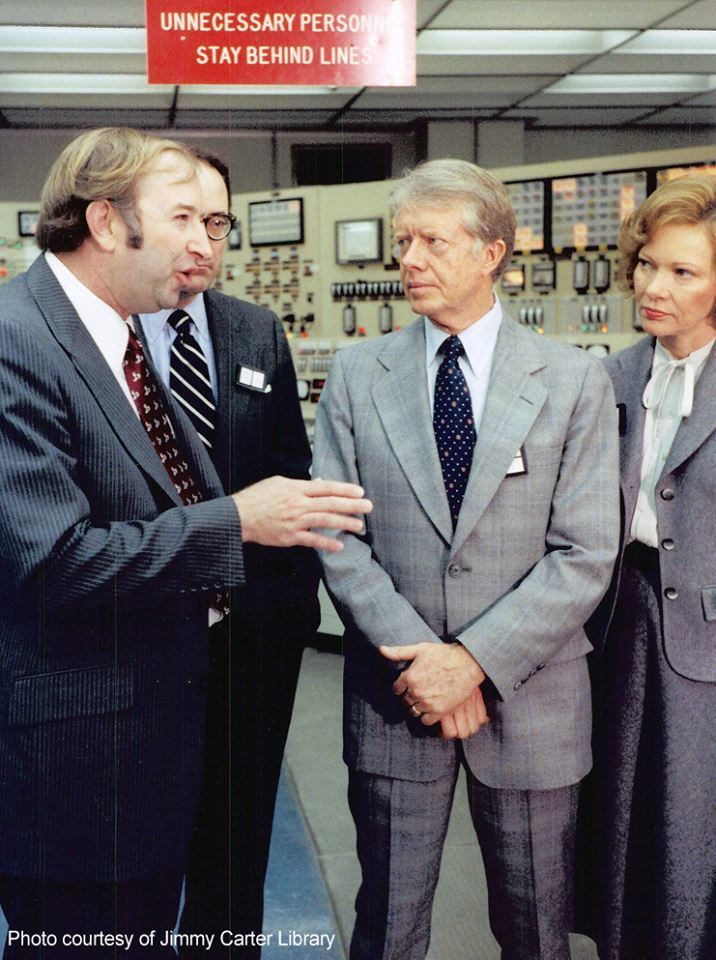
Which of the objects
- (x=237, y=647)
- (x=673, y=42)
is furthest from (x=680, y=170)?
(x=237, y=647)

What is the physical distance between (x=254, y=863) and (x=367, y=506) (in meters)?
0.93

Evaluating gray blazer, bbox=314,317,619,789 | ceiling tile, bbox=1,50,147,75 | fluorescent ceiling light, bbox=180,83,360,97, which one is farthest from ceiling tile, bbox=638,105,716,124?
gray blazer, bbox=314,317,619,789

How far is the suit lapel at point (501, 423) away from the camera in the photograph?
1630mm

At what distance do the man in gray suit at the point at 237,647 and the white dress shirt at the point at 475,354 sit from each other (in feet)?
1.29

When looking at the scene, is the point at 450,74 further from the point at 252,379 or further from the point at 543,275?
the point at 252,379

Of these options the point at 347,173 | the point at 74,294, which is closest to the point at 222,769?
the point at 74,294

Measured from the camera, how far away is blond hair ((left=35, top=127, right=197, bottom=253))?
145cm

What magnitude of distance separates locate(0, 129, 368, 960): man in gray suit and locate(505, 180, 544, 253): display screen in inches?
133

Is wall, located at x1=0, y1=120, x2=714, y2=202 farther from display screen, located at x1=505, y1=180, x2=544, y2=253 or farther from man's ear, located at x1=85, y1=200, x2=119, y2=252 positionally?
man's ear, located at x1=85, y1=200, x2=119, y2=252

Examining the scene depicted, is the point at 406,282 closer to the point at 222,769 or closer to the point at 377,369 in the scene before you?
the point at 377,369

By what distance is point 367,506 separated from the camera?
56.6 inches

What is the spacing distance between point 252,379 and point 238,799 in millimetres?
860

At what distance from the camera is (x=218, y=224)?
2008 millimetres

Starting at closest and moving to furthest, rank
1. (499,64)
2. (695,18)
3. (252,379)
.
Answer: (252,379), (695,18), (499,64)
